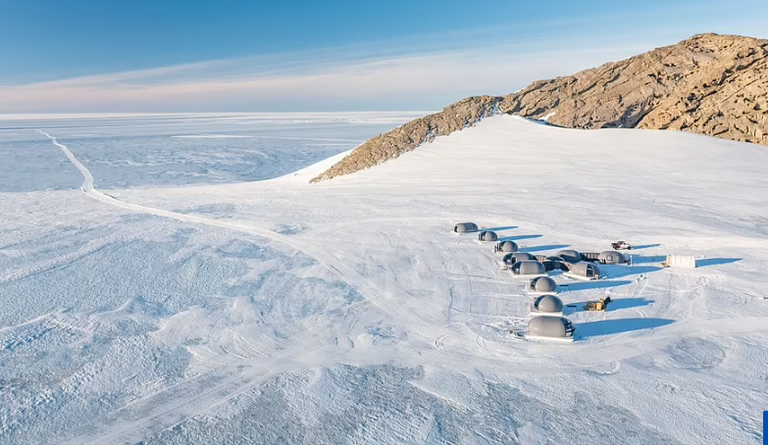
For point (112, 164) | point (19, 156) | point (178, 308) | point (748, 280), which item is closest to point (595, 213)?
point (748, 280)

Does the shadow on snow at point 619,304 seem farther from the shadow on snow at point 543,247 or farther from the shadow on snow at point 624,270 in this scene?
the shadow on snow at point 543,247

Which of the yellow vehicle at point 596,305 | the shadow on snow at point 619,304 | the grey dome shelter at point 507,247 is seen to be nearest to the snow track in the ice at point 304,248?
the shadow on snow at point 619,304

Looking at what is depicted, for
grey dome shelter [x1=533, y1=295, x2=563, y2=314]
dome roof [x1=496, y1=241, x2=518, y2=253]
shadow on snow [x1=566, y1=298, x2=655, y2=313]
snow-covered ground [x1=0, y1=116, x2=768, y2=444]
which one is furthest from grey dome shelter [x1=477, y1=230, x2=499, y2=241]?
grey dome shelter [x1=533, y1=295, x2=563, y2=314]

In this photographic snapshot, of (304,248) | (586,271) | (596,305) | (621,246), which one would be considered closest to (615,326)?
(596,305)

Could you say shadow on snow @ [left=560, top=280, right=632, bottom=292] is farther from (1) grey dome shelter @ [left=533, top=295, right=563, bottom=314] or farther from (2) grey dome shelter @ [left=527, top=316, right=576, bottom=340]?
(2) grey dome shelter @ [left=527, top=316, right=576, bottom=340]

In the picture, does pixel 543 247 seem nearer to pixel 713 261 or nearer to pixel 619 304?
pixel 713 261

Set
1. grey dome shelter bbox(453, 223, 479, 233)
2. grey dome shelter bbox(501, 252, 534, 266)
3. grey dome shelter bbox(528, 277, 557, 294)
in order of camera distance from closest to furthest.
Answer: grey dome shelter bbox(528, 277, 557, 294)
grey dome shelter bbox(501, 252, 534, 266)
grey dome shelter bbox(453, 223, 479, 233)

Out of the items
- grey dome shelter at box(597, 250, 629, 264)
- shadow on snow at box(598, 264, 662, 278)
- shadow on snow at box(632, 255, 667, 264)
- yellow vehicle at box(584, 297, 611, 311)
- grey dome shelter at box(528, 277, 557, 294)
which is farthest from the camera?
shadow on snow at box(632, 255, 667, 264)

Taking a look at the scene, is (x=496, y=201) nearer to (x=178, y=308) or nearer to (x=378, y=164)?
(x=378, y=164)
